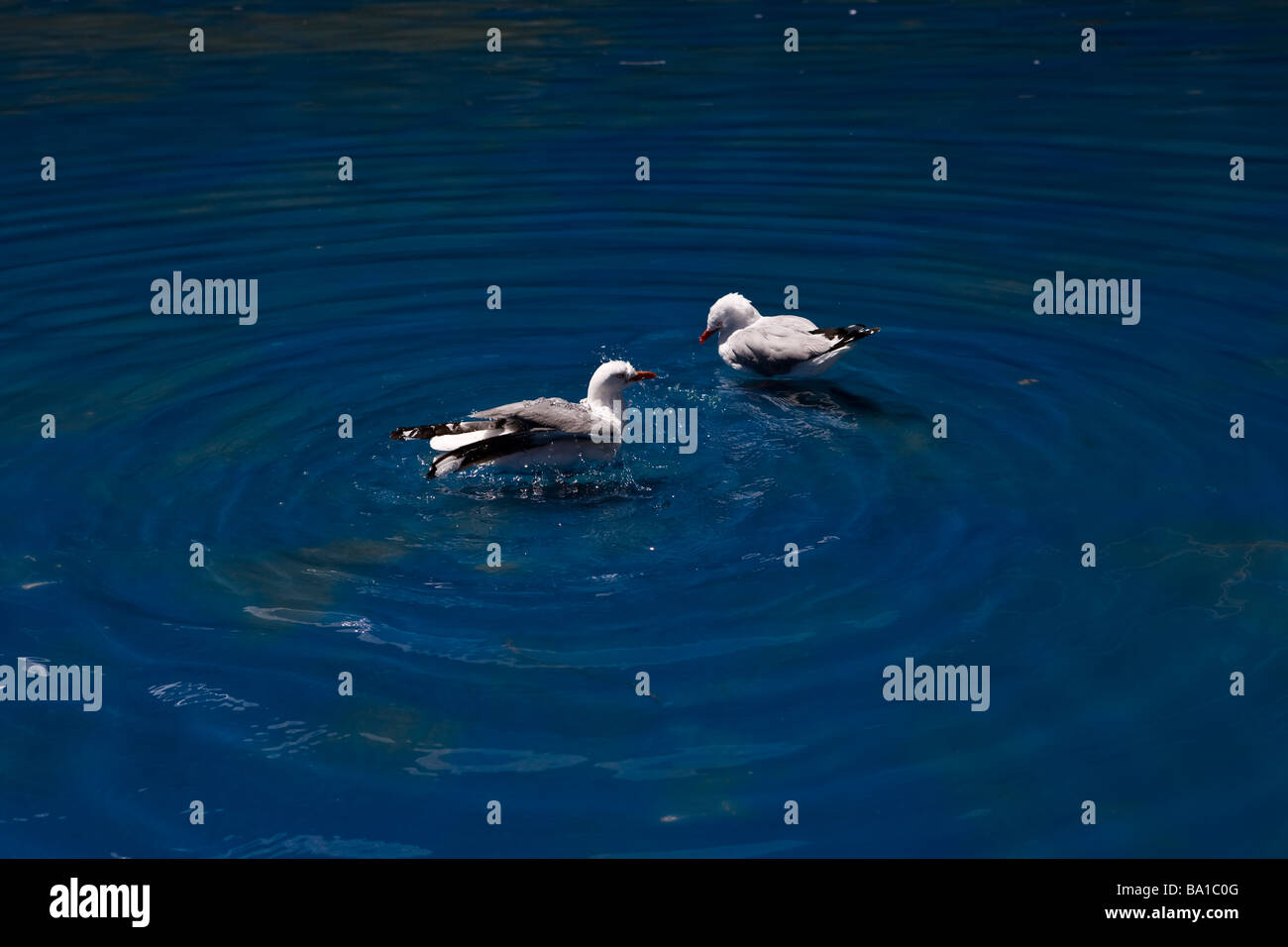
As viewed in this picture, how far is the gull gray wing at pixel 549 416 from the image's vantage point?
346 inches

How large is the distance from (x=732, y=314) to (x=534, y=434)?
299cm

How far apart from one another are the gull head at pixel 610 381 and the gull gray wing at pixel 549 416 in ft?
0.98

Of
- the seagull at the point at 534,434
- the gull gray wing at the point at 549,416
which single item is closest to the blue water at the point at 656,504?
the seagull at the point at 534,434

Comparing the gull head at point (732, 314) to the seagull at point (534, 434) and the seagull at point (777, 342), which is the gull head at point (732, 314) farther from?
the seagull at point (534, 434)

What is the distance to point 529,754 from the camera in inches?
260

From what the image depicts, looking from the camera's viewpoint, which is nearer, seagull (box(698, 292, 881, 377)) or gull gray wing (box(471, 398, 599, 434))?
gull gray wing (box(471, 398, 599, 434))

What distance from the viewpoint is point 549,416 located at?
8805mm

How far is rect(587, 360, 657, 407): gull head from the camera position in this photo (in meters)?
9.23

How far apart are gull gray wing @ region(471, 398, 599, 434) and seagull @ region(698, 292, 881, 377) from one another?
2.33 m

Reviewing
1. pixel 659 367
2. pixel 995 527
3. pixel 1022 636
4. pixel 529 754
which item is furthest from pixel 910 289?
pixel 529 754

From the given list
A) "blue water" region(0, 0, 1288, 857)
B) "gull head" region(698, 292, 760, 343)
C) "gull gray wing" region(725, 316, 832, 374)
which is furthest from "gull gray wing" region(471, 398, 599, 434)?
"gull head" region(698, 292, 760, 343)

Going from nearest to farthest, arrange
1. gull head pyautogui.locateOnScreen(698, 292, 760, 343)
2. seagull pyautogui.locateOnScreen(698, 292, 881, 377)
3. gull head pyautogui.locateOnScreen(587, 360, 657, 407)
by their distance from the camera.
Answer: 1. gull head pyautogui.locateOnScreen(587, 360, 657, 407)
2. seagull pyautogui.locateOnScreen(698, 292, 881, 377)
3. gull head pyautogui.locateOnScreen(698, 292, 760, 343)

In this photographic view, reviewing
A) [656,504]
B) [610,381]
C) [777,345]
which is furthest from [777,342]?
[656,504]

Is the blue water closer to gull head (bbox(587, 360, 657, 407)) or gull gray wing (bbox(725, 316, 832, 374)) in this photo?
gull gray wing (bbox(725, 316, 832, 374))
